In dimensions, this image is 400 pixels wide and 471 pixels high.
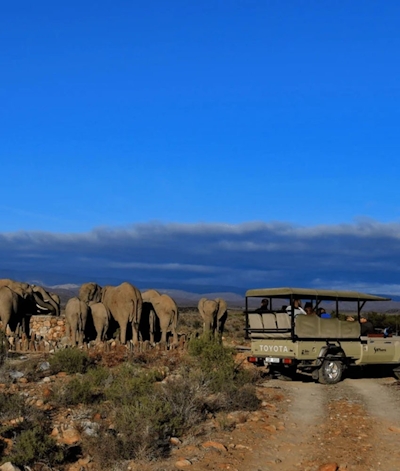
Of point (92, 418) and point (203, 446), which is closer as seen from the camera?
point (203, 446)

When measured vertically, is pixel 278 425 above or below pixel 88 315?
below

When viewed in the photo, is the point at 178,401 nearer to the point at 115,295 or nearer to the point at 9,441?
the point at 9,441

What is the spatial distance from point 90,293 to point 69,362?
35.7ft

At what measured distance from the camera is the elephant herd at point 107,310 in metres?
24.3

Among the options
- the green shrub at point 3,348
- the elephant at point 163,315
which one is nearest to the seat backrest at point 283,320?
the green shrub at point 3,348

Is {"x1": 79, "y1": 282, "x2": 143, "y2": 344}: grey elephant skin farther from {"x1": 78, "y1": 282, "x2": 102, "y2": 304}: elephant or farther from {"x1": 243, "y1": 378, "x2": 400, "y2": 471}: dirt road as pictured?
{"x1": 243, "y1": 378, "x2": 400, "y2": 471}: dirt road

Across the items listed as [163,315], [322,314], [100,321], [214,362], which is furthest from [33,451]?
[163,315]

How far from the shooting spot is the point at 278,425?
1213cm

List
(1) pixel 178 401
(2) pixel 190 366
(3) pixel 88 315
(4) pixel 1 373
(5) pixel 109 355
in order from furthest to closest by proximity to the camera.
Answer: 1. (3) pixel 88 315
2. (5) pixel 109 355
3. (2) pixel 190 366
4. (4) pixel 1 373
5. (1) pixel 178 401

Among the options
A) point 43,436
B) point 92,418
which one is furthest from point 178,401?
point 43,436

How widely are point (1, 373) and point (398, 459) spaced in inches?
405

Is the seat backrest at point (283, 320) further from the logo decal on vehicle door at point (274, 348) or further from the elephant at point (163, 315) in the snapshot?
the elephant at point (163, 315)

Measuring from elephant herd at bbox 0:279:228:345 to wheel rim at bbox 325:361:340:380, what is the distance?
6.42m

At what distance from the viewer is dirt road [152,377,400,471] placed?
977cm
